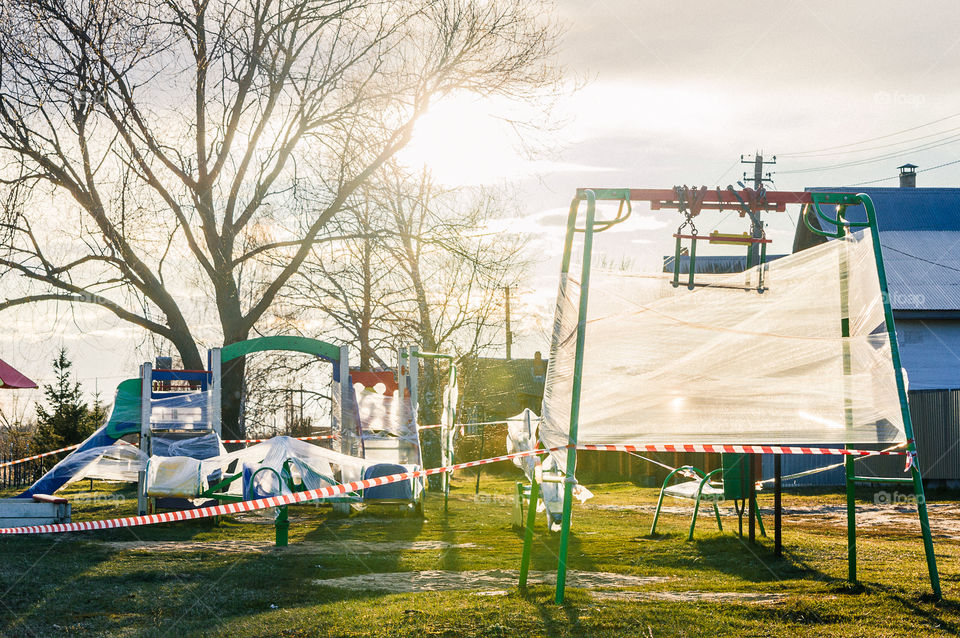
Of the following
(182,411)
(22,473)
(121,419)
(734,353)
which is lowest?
(22,473)

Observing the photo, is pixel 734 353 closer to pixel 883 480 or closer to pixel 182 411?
pixel 883 480

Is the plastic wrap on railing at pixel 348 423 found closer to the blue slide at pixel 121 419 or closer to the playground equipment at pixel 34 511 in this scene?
the blue slide at pixel 121 419

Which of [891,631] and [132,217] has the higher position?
[132,217]

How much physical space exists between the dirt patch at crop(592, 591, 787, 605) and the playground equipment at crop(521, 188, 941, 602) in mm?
603

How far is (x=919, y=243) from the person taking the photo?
2748cm

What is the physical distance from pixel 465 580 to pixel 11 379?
1254 cm

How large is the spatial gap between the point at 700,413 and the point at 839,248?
1884 millimetres

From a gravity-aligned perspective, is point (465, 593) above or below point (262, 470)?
below

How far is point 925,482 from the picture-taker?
2070cm

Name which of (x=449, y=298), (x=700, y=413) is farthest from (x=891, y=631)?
(x=449, y=298)

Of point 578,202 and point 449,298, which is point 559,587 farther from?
point 449,298

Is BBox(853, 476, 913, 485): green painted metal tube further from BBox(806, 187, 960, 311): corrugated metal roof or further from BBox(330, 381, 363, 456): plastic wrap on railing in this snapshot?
BBox(806, 187, 960, 311): corrugated metal roof

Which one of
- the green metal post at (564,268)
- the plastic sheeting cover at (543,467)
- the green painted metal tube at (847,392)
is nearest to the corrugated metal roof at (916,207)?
the plastic sheeting cover at (543,467)

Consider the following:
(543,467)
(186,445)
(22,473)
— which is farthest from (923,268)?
(22,473)
